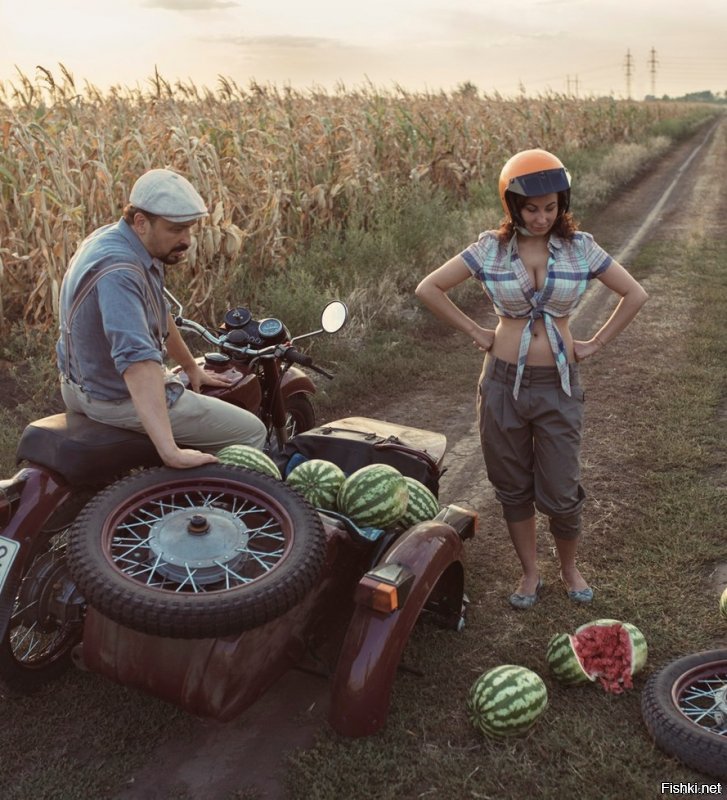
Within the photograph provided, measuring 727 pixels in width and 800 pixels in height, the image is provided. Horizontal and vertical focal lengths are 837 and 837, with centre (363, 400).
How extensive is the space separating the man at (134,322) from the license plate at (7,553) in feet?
2.26

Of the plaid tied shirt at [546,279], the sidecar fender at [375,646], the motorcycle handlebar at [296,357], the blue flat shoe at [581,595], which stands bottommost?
the blue flat shoe at [581,595]

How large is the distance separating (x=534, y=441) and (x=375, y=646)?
1.53m

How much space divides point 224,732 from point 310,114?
10663 millimetres

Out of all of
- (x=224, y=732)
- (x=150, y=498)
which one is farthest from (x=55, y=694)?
(x=150, y=498)

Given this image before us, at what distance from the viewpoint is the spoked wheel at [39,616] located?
12.3 feet

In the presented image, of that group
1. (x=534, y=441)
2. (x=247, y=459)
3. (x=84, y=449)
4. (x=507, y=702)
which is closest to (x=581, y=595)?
(x=534, y=441)

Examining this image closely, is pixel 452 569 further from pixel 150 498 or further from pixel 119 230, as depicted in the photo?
pixel 119 230

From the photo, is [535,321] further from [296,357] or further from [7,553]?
[7,553]

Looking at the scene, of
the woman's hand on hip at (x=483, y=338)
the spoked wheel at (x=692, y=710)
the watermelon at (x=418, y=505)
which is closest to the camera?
the spoked wheel at (x=692, y=710)

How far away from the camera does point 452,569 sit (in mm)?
4207

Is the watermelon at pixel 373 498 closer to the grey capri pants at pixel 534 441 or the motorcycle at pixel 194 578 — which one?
the motorcycle at pixel 194 578

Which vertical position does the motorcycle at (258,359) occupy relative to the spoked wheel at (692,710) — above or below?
above

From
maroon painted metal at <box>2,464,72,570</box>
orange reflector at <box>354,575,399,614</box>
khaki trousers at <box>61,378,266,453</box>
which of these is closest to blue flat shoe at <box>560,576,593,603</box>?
orange reflector at <box>354,575,399,614</box>

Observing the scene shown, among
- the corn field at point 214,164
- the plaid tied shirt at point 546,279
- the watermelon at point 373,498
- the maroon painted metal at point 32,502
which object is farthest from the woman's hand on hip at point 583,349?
the corn field at point 214,164
